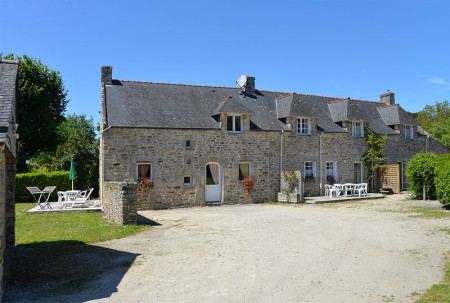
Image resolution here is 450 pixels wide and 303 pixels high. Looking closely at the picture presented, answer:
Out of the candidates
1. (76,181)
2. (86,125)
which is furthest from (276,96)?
(86,125)

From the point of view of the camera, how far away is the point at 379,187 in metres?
24.9

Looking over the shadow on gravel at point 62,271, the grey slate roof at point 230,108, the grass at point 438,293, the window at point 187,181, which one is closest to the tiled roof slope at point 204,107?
the grey slate roof at point 230,108

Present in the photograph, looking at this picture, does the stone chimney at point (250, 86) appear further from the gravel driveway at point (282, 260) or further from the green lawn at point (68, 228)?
the green lawn at point (68, 228)

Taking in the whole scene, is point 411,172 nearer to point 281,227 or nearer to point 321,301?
point 281,227

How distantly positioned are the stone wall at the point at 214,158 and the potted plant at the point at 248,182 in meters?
0.23

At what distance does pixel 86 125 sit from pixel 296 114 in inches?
1156

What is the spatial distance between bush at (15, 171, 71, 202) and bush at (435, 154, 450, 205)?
19.1m

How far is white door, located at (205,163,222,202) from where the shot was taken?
1933 centimetres

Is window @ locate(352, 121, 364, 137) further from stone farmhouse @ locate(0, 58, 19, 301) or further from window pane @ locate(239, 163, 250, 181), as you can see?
stone farmhouse @ locate(0, 58, 19, 301)

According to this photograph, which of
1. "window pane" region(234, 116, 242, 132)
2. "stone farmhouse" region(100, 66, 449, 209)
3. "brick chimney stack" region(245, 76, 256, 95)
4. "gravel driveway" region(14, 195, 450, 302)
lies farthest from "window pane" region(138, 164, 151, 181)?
"brick chimney stack" region(245, 76, 256, 95)

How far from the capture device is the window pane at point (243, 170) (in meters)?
20.3

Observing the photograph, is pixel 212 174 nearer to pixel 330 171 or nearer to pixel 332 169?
pixel 330 171

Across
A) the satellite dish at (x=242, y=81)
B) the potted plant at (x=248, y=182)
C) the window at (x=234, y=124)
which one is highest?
the satellite dish at (x=242, y=81)

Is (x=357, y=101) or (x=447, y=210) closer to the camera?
(x=447, y=210)
